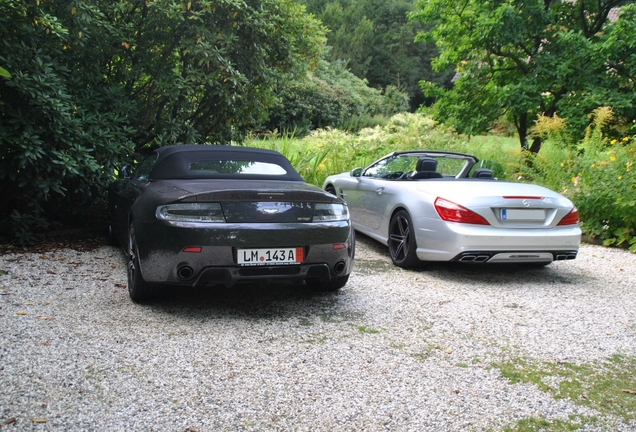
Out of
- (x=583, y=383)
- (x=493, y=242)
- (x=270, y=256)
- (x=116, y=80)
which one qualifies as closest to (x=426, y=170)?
(x=493, y=242)

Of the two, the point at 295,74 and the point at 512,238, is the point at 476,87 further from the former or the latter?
the point at 512,238

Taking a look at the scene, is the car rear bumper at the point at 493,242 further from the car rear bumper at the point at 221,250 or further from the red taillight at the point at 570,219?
the car rear bumper at the point at 221,250

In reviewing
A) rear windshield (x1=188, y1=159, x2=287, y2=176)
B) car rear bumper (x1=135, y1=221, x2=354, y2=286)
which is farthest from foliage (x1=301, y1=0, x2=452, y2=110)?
car rear bumper (x1=135, y1=221, x2=354, y2=286)

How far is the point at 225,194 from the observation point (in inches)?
165

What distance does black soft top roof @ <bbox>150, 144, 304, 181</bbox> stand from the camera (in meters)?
4.95

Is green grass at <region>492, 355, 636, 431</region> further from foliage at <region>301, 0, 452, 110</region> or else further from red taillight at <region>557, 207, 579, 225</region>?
foliage at <region>301, 0, 452, 110</region>

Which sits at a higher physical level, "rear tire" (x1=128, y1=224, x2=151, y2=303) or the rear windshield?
the rear windshield

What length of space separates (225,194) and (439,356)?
192 cm

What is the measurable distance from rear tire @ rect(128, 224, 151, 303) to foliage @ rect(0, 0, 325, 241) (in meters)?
1.99

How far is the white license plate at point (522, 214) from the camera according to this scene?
568 cm

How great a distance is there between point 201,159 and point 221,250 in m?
1.38

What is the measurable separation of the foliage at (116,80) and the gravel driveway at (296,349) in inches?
54.4

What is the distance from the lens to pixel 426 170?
6.92 meters

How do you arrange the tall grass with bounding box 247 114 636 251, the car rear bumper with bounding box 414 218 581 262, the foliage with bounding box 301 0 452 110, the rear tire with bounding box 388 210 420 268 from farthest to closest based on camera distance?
the foliage with bounding box 301 0 452 110, the tall grass with bounding box 247 114 636 251, the rear tire with bounding box 388 210 420 268, the car rear bumper with bounding box 414 218 581 262
